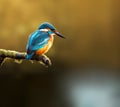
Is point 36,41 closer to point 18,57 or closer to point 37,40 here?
point 37,40

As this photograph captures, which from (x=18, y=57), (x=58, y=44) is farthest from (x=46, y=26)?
(x=18, y=57)

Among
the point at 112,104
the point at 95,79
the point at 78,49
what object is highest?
the point at 78,49

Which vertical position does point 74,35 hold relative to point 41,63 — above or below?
above

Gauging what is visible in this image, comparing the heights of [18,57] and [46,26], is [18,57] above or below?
below

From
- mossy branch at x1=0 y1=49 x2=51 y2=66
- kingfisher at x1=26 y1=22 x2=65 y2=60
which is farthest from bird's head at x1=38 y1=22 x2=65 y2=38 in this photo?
mossy branch at x1=0 y1=49 x2=51 y2=66

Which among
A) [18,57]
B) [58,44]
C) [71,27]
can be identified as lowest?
[18,57]

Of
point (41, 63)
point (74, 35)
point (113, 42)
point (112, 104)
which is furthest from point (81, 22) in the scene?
point (112, 104)

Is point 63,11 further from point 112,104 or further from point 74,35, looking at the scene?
point 112,104
